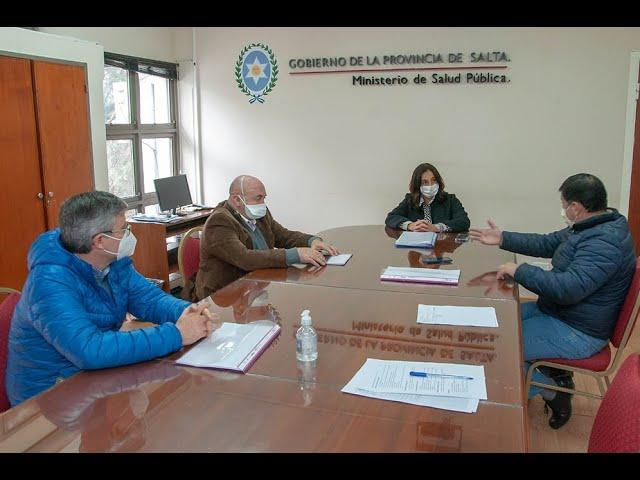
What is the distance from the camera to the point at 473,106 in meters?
4.59

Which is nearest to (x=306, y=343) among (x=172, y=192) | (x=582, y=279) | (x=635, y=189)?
(x=582, y=279)

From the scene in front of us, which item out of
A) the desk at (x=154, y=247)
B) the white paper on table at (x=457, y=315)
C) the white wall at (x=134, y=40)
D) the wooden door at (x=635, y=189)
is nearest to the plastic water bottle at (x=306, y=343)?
the white paper on table at (x=457, y=315)

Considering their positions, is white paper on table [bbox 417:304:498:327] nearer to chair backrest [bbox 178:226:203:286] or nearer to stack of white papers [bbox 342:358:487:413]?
stack of white papers [bbox 342:358:487:413]

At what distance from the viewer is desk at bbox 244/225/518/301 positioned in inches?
91.2

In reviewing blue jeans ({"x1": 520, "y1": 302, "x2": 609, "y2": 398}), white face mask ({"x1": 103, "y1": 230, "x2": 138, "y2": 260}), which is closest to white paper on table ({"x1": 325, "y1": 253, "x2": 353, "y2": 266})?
blue jeans ({"x1": 520, "y1": 302, "x2": 609, "y2": 398})

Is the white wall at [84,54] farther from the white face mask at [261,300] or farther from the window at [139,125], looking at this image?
the white face mask at [261,300]

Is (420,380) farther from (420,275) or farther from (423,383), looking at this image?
(420,275)

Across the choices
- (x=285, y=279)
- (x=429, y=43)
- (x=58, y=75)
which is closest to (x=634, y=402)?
(x=285, y=279)

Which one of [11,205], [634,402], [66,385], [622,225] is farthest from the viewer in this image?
[11,205]

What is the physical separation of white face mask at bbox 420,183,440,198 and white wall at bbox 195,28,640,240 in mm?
944

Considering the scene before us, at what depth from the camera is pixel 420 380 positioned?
1.42 m

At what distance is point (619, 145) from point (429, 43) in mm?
1668

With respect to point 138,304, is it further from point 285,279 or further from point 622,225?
point 622,225

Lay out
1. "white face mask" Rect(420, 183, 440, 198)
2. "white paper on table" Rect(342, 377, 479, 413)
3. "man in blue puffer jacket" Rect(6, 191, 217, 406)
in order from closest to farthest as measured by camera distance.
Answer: "white paper on table" Rect(342, 377, 479, 413)
"man in blue puffer jacket" Rect(6, 191, 217, 406)
"white face mask" Rect(420, 183, 440, 198)
